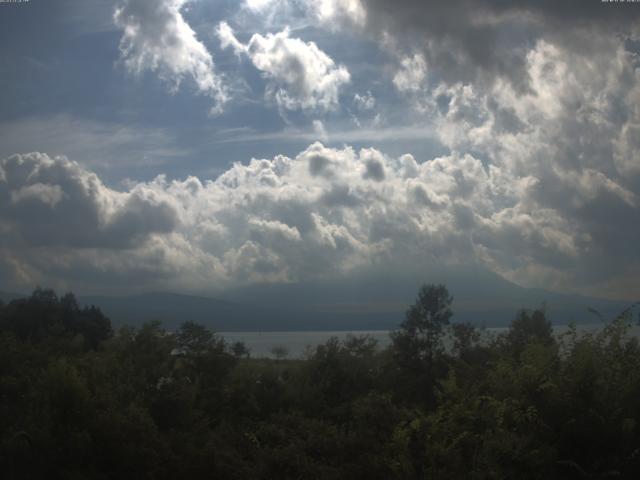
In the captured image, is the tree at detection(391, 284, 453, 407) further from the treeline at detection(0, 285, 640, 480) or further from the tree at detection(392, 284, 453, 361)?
the treeline at detection(0, 285, 640, 480)

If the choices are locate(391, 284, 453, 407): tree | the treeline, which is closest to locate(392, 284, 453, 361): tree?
locate(391, 284, 453, 407): tree

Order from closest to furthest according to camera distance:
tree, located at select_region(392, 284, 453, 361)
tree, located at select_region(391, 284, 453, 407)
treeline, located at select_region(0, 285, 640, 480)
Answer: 1. treeline, located at select_region(0, 285, 640, 480)
2. tree, located at select_region(391, 284, 453, 407)
3. tree, located at select_region(392, 284, 453, 361)

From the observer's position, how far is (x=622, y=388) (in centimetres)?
1205

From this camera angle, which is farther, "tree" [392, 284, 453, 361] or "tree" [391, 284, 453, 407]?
"tree" [392, 284, 453, 361]

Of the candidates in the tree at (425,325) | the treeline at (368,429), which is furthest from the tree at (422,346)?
the treeline at (368,429)

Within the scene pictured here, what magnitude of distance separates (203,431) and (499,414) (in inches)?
363

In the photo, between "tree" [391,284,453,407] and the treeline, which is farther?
"tree" [391,284,453,407]

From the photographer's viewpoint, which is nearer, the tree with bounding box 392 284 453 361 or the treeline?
the treeline

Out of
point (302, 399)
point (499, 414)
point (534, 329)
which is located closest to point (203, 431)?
point (302, 399)

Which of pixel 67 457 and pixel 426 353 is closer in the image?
pixel 67 457

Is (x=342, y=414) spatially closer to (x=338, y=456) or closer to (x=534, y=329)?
(x=338, y=456)

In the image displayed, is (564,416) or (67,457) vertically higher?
(564,416)

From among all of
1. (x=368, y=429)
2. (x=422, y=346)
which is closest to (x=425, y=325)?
(x=422, y=346)

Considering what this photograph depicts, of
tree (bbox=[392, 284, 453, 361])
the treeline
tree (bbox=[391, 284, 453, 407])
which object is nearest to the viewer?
the treeline
